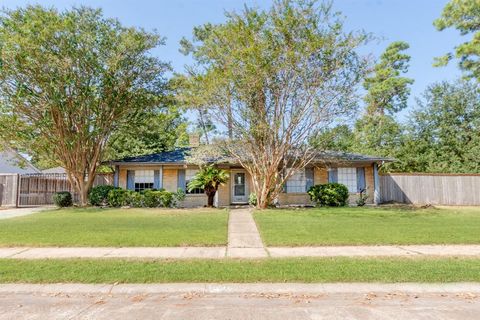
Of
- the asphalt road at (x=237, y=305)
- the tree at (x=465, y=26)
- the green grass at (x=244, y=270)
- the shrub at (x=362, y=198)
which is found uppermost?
the tree at (x=465, y=26)

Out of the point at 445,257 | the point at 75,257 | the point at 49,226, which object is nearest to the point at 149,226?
the point at 49,226

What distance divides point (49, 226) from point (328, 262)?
913 cm

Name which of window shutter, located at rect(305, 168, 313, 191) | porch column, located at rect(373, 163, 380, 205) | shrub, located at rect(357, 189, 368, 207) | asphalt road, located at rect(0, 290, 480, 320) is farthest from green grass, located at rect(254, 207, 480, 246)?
window shutter, located at rect(305, 168, 313, 191)

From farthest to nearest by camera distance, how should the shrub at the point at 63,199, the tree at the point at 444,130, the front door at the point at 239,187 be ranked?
the tree at the point at 444,130 < the front door at the point at 239,187 < the shrub at the point at 63,199

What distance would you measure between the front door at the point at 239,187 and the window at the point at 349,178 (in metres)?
5.70

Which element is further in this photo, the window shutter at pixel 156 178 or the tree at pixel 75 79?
the window shutter at pixel 156 178

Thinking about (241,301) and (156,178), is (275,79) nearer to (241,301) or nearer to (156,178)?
(156,178)

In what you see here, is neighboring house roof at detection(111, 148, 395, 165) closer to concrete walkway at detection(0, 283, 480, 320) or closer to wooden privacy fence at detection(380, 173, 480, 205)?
wooden privacy fence at detection(380, 173, 480, 205)

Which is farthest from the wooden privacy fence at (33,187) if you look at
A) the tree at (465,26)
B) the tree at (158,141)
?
the tree at (465,26)

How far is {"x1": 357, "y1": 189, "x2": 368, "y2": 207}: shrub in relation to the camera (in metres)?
18.9

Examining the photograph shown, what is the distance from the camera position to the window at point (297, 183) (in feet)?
65.0

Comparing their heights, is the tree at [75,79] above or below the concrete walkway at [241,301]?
above

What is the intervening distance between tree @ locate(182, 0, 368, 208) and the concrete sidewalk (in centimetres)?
838

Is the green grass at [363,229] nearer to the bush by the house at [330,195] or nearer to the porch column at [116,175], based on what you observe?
the bush by the house at [330,195]
